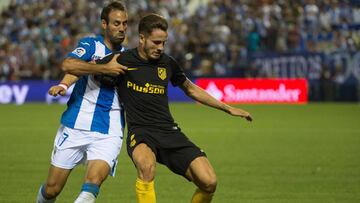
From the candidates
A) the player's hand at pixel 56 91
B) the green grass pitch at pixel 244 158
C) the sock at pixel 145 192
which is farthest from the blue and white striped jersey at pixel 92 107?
the green grass pitch at pixel 244 158

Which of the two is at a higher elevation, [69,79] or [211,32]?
[69,79]

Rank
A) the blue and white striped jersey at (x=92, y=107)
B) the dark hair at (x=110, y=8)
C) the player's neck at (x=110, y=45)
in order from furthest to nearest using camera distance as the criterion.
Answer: the player's neck at (x=110, y=45), the dark hair at (x=110, y=8), the blue and white striped jersey at (x=92, y=107)

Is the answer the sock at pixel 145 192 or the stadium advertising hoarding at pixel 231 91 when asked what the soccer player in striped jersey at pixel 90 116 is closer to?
the sock at pixel 145 192

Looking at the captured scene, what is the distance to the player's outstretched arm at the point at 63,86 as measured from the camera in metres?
7.49

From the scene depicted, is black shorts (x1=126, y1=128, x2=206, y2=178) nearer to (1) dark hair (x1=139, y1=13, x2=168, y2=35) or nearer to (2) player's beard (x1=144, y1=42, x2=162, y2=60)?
(2) player's beard (x1=144, y1=42, x2=162, y2=60)

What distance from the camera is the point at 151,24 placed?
299 inches

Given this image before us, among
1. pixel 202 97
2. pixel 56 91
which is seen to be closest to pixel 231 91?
pixel 202 97

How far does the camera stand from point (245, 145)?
691 inches

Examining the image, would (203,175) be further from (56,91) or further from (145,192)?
(56,91)

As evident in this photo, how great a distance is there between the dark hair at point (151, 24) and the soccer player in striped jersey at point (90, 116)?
357 mm

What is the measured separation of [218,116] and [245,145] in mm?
8747

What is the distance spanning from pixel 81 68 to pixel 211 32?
79.3 feet

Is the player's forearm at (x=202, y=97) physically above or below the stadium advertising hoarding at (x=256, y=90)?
above

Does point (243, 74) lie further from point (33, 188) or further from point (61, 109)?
point (33, 188)
